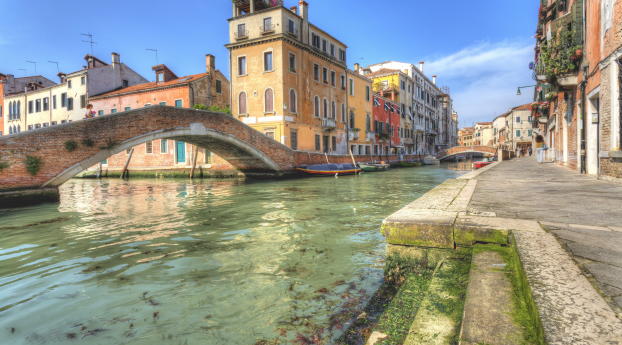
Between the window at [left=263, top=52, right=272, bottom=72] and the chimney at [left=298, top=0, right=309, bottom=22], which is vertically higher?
the chimney at [left=298, top=0, right=309, bottom=22]

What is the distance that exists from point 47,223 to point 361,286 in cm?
693

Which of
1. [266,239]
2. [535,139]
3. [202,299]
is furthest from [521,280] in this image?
[535,139]

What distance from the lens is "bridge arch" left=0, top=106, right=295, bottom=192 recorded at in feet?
29.9

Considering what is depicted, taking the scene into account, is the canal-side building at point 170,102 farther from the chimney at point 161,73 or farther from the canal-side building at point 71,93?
the canal-side building at point 71,93

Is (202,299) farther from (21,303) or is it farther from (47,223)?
(47,223)

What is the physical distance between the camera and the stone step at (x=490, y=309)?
1.18m

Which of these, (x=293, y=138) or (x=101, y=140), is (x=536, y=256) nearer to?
(x=101, y=140)

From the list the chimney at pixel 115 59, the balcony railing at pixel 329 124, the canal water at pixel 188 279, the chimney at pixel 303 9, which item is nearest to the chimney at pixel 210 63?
the chimney at pixel 303 9

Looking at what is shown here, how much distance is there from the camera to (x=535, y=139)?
34.8 m

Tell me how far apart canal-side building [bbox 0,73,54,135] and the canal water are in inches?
1375

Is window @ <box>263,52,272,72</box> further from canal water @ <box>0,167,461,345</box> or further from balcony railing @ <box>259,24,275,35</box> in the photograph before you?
canal water @ <box>0,167,461,345</box>

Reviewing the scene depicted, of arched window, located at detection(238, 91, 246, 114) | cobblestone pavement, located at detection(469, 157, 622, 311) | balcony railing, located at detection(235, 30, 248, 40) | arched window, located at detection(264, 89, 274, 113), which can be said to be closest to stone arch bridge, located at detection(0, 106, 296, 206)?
arched window, located at detection(264, 89, 274, 113)

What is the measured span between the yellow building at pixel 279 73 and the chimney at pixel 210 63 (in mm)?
2470

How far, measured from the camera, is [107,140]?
10977 mm
